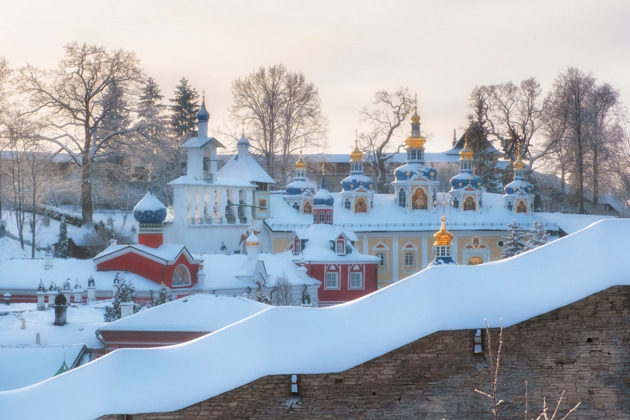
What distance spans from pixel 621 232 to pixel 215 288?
24.8m

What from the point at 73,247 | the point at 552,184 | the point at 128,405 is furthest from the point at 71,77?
the point at 128,405

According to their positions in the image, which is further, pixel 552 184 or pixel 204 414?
pixel 552 184

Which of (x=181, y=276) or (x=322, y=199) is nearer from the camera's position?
(x=181, y=276)

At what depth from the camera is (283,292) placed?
1328 inches

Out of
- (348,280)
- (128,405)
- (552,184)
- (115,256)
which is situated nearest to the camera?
(128,405)

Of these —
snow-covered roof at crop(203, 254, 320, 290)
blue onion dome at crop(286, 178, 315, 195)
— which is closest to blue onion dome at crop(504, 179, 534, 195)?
blue onion dome at crop(286, 178, 315, 195)

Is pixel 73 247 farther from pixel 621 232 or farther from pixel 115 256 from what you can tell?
pixel 621 232

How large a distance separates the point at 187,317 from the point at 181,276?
14.7 meters

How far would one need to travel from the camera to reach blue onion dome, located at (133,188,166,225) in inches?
1284

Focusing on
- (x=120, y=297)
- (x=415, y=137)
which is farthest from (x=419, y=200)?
(x=120, y=297)

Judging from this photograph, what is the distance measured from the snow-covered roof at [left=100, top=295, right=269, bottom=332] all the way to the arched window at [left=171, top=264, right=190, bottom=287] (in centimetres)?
1361

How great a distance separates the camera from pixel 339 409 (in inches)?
307

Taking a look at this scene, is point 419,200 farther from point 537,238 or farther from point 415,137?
point 537,238

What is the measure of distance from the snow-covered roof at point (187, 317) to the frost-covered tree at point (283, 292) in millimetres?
14396
